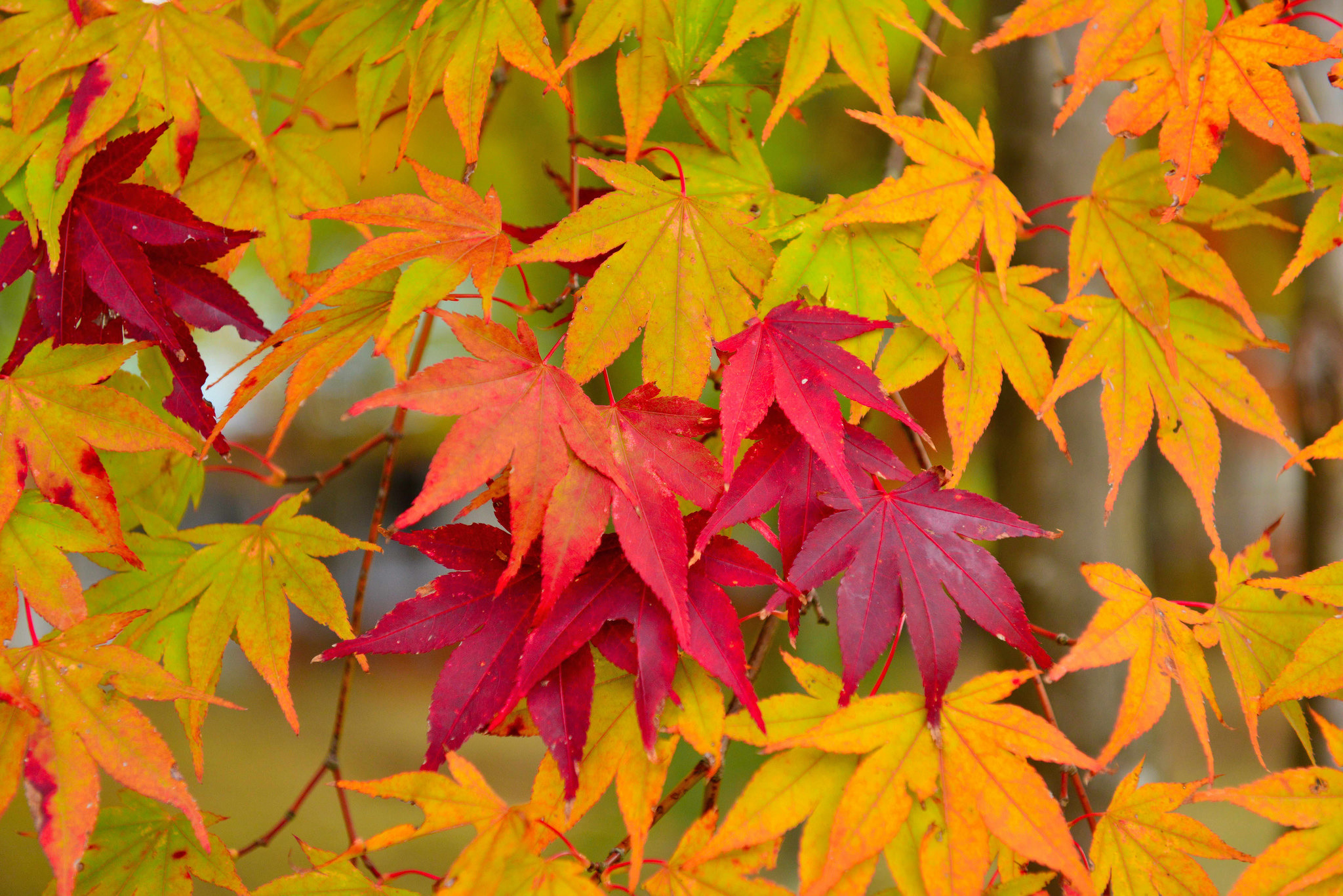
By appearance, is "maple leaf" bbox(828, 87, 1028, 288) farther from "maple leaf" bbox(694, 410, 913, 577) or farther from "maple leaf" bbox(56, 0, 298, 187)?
"maple leaf" bbox(56, 0, 298, 187)

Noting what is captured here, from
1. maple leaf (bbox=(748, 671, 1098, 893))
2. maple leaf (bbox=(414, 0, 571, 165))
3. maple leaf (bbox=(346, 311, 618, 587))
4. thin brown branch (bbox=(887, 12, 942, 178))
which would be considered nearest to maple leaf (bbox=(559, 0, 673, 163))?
maple leaf (bbox=(414, 0, 571, 165))

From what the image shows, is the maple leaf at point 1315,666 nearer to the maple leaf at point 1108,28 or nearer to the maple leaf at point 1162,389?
the maple leaf at point 1162,389

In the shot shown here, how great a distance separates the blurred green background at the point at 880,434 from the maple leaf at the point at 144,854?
9 centimetres

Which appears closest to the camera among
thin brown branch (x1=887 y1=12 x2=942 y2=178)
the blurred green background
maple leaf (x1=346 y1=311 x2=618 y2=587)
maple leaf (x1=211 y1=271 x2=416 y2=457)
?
maple leaf (x1=346 y1=311 x2=618 y2=587)

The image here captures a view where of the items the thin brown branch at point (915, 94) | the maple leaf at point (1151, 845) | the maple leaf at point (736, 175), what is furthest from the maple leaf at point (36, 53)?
the maple leaf at point (1151, 845)

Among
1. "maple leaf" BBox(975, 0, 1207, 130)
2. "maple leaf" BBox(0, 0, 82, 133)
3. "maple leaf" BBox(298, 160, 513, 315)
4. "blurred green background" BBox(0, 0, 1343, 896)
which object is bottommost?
"blurred green background" BBox(0, 0, 1343, 896)

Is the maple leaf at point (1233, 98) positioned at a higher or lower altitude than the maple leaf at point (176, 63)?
lower

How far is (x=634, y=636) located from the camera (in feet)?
1.80

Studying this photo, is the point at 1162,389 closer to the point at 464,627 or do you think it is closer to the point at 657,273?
the point at 657,273

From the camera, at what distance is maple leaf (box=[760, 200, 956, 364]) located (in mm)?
652

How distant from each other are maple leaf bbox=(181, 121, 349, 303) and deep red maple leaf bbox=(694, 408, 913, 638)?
567mm

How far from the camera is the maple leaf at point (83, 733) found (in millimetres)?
527

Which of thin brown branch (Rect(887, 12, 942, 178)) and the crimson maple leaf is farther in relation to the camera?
thin brown branch (Rect(887, 12, 942, 178))

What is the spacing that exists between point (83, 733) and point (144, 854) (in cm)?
29
